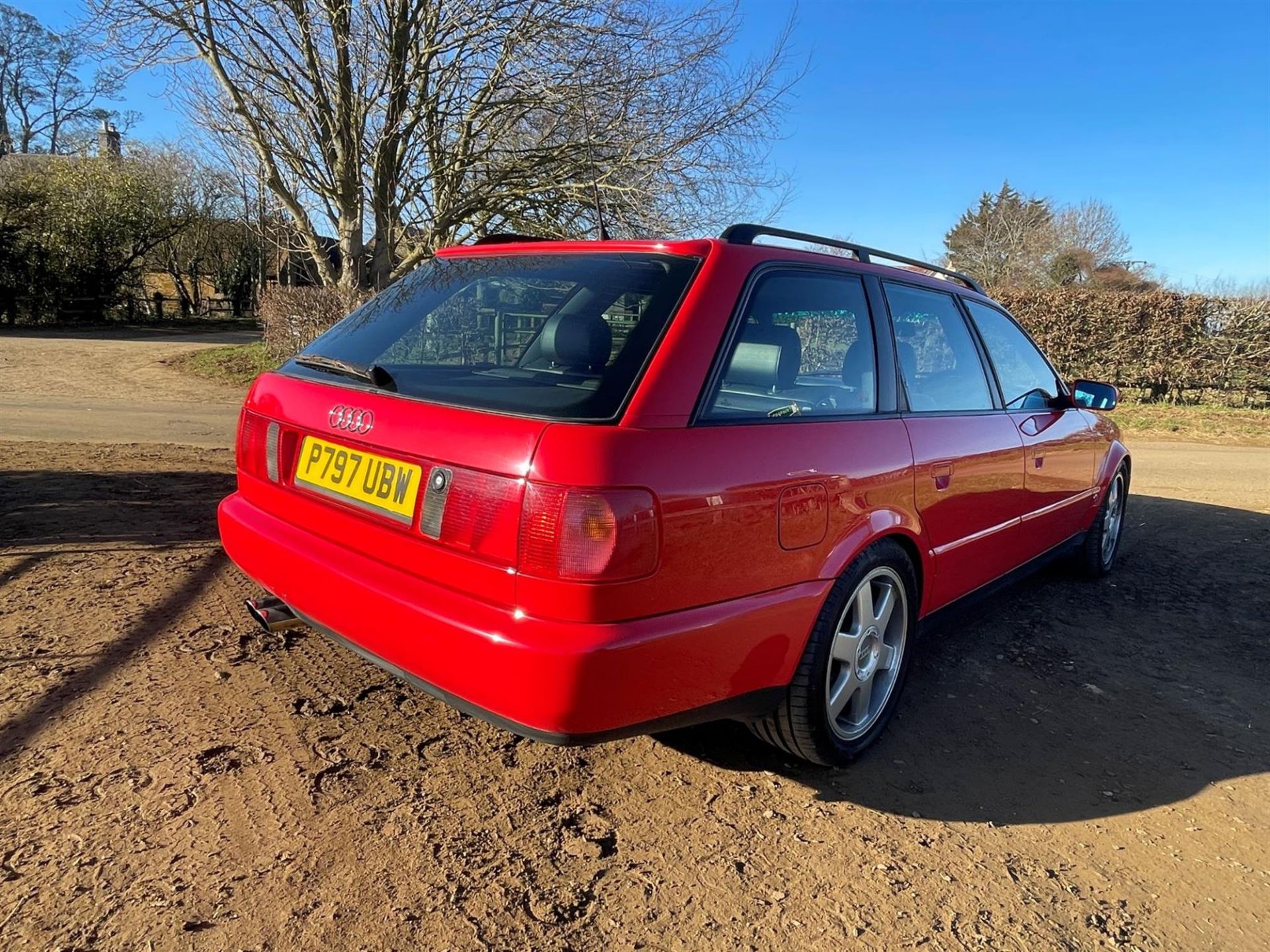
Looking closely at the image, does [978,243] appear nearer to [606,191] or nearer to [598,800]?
[606,191]

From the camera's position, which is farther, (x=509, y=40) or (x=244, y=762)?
(x=509, y=40)

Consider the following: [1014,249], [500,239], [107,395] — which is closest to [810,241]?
[500,239]

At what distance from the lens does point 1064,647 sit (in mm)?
3885

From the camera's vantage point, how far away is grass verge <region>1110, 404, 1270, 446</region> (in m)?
12.4

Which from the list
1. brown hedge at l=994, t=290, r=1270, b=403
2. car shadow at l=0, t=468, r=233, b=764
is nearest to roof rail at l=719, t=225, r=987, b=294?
car shadow at l=0, t=468, r=233, b=764

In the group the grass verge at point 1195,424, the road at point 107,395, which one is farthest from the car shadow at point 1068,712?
the grass verge at point 1195,424

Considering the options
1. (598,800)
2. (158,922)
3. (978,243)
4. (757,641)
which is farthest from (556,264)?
(978,243)

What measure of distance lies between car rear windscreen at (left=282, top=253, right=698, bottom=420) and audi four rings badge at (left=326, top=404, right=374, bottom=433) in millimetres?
117

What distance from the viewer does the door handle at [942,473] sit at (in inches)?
117

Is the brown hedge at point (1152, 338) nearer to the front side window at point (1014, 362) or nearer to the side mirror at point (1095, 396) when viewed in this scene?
the side mirror at point (1095, 396)

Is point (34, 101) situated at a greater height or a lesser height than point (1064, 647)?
greater

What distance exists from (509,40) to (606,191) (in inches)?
82.9

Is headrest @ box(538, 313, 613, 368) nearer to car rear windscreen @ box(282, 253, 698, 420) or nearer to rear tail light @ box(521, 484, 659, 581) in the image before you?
car rear windscreen @ box(282, 253, 698, 420)

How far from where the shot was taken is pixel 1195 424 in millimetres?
13203
